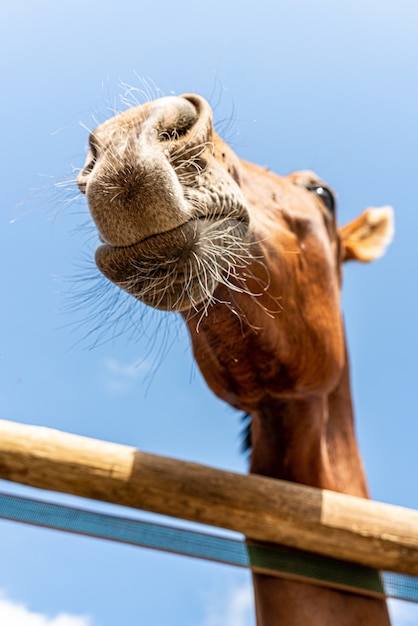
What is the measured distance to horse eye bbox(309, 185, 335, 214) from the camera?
287cm

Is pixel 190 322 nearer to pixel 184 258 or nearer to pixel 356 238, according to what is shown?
pixel 184 258

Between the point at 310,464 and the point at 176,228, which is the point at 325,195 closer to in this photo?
the point at 310,464

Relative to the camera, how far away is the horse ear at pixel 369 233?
3.46 m

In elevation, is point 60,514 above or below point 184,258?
below

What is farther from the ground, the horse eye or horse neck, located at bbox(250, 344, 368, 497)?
the horse eye

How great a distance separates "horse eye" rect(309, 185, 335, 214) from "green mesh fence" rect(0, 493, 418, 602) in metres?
1.69

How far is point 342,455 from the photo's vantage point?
2.48 meters

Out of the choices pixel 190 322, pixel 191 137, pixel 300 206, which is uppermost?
pixel 191 137

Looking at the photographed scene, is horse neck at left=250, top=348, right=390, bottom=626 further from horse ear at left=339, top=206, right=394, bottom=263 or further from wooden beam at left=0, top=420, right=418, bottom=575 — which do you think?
horse ear at left=339, top=206, right=394, bottom=263

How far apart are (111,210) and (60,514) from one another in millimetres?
966

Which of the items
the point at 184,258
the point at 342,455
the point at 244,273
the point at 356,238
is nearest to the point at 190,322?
the point at 244,273

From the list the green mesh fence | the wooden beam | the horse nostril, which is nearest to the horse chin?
the horse nostril

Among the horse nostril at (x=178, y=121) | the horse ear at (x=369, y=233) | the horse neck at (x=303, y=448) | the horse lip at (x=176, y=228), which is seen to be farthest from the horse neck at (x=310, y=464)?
the horse nostril at (x=178, y=121)

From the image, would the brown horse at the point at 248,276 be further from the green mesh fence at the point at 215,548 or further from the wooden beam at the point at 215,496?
the wooden beam at the point at 215,496
